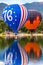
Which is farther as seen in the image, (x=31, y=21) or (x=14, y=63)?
(x=31, y=21)

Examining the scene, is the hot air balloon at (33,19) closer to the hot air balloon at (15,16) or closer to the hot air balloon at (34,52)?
→ the hot air balloon at (15,16)

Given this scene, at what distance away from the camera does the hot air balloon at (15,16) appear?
69.3 ft

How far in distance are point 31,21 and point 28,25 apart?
0.64 metres

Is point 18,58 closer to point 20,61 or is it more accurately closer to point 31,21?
point 20,61

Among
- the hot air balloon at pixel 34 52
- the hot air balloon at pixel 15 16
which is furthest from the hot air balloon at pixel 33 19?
the hot air balloon at pixel 34 52

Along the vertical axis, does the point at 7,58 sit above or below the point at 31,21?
above

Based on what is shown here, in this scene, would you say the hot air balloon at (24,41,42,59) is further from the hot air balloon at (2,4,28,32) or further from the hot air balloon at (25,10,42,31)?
the hot air balloon at (25,10,42,31)

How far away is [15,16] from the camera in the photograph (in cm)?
2194

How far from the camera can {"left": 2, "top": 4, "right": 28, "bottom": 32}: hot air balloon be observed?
2112cm

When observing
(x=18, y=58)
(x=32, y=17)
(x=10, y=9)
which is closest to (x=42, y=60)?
(x=18, y=58)

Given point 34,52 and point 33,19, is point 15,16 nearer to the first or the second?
point 33,19

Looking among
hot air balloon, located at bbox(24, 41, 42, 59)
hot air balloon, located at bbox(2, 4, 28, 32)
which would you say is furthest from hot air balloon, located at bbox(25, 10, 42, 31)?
hot air balloon, located at bbox(24, 41, 42, 59)

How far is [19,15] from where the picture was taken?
21.3m

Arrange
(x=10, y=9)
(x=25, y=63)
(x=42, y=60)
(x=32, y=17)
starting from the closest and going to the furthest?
(x=25, y=63), (x=42, y=60), (x=10, y=9), (x=32, y=17)
